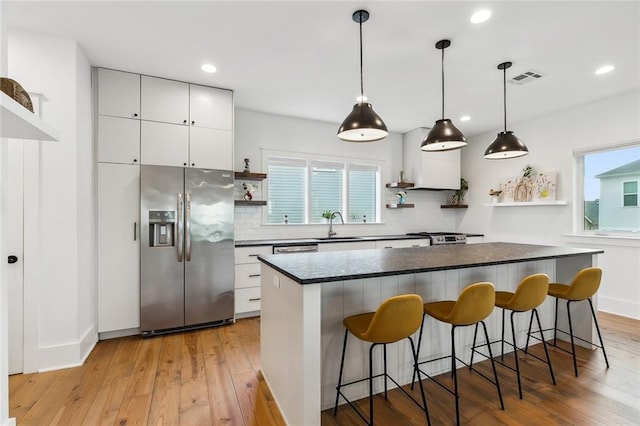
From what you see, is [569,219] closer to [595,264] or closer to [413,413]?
[595,264]

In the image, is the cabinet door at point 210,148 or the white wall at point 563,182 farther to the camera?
the white wall at point 563,182

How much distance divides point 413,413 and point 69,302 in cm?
295

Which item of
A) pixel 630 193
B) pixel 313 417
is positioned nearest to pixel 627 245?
pixel 630 193

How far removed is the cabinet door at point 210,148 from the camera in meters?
3.61

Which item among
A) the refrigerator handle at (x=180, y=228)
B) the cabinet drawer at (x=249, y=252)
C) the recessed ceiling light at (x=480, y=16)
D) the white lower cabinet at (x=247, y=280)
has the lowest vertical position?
Result: the white lower cabinet at (x=247, y=280)

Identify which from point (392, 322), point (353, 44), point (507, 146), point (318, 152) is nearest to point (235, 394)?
point (392, 322)

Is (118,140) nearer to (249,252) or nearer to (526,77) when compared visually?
(249,252)

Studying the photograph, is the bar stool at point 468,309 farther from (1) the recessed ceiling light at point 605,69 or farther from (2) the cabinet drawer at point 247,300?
(1) the recessed ceiling light at point 605,69

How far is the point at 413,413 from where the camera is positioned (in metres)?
2.04

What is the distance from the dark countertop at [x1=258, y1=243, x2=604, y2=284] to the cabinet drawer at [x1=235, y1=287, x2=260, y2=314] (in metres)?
1.61

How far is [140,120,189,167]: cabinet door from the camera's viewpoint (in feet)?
11.1

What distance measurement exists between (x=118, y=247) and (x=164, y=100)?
168 cm

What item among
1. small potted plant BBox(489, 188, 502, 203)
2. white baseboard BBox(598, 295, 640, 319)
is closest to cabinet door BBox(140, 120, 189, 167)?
small potted plant BBox(489, 188, 502, 203)

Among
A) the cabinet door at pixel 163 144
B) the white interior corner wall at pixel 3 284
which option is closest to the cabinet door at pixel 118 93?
the cabinet door at pixel 163 144
